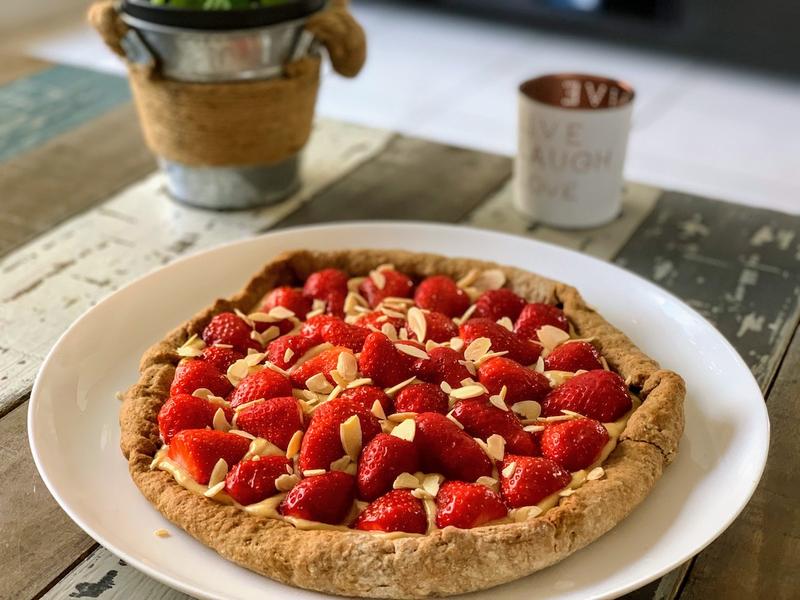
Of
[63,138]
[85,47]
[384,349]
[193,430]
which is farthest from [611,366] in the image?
[85,47]

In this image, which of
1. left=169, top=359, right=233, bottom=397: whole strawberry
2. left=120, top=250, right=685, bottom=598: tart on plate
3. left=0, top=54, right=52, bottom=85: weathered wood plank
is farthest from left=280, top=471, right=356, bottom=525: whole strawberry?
left=0, top=54, right=52, bottom=85: weathered wood plank

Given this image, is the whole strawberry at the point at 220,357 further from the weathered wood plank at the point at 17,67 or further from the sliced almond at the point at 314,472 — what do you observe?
the weathered wood plank at the point at 17,67

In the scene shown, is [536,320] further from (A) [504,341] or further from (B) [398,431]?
(B) [398,431]

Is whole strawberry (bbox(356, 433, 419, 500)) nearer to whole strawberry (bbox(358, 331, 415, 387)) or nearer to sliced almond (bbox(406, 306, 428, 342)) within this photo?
whole strawberry (bbox(358, 331, 415, 387))

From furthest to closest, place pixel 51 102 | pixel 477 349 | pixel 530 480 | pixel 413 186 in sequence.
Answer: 1. pixel 51 102
2. pixel 413 186
3. pixel 477 349
4. pixel 530 480

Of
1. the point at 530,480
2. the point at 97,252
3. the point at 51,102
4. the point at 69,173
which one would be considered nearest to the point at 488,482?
the point at 530,480

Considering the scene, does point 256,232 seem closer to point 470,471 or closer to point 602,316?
point 602,316
